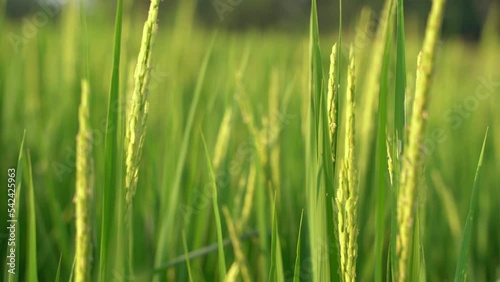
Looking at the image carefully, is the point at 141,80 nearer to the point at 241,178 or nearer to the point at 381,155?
the point at 381,155

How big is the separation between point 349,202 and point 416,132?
0.29 feet

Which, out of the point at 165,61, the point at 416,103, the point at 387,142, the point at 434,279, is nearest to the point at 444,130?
the point at 165,61

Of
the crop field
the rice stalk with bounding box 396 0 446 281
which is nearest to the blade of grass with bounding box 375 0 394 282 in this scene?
the crop field

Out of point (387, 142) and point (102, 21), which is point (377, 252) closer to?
point (387, 142)

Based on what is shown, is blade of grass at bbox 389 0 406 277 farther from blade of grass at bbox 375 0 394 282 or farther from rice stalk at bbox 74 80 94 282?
rice stalk at bbox 74 80 94 282

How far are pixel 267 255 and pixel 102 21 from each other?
7.45 ft

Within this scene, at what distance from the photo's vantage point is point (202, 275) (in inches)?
26.9

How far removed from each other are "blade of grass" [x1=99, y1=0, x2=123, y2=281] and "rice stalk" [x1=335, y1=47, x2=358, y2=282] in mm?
129

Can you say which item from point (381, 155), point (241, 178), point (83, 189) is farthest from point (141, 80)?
point (241, 178)

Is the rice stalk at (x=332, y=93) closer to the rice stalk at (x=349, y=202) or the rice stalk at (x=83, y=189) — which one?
the rice stalk at (x=349, y=202)

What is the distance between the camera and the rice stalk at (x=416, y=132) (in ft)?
0.72

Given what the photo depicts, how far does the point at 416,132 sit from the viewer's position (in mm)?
228

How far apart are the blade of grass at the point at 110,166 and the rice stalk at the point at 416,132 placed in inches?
6.6

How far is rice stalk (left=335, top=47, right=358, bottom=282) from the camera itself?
1.01 ft
